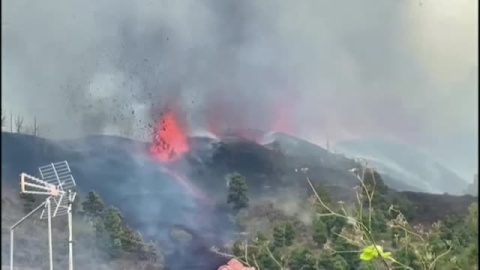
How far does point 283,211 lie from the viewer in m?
4.43

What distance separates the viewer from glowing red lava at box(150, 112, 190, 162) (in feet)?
14.8

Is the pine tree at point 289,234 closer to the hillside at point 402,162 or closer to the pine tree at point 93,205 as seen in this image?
the hillside at point 402,162

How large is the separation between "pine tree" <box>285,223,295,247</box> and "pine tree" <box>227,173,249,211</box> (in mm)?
270

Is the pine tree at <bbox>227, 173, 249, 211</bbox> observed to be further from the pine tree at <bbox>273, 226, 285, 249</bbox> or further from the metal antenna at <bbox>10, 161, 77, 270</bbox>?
the metal antenna at <bbox>10, 161, 77, 270</bbox>

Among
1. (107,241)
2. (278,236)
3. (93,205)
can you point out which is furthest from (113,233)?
(278,236)

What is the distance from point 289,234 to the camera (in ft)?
14.5

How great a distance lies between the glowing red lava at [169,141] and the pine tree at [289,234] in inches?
28.9

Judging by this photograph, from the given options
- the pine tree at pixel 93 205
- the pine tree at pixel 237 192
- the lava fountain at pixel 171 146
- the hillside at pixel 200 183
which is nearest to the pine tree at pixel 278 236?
the hillside at pixel 200 183

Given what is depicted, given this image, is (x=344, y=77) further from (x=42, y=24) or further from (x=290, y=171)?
(x=42, y=24)

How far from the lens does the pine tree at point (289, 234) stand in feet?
14.5

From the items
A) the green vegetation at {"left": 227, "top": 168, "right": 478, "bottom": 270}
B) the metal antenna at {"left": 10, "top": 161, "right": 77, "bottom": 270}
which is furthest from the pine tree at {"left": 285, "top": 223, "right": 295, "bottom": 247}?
the metal antenna at {"left": 10, "top": 161, "right": 77, "bottom": 270}

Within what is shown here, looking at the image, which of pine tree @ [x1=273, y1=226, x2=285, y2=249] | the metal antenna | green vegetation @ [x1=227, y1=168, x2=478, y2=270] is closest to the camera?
the metal antenna

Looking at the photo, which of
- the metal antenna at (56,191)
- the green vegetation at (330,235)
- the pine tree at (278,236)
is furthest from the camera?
the pine tree at (278,236)

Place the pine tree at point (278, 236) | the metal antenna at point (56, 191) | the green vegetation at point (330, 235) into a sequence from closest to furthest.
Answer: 1. the metal antenna at point (56, 191)
2. the green vegetation at point (330, 235)
3. the pine tree at point (278, 236)
